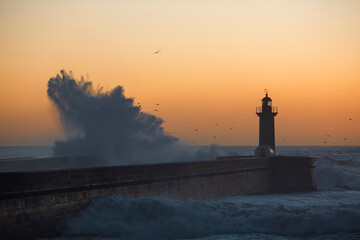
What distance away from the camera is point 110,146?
24.2 meters

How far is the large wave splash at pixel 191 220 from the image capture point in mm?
11266

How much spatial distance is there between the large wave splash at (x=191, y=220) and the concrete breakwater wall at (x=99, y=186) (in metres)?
0.41

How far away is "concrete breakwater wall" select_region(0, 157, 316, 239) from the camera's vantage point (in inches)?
382

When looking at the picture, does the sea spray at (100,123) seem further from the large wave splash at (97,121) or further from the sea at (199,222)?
the sea at (199,222)

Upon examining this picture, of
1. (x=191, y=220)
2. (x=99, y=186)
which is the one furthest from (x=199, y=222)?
(x=99, y=186)

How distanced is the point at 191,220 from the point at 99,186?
228cm

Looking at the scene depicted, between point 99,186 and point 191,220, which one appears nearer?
point 99,186

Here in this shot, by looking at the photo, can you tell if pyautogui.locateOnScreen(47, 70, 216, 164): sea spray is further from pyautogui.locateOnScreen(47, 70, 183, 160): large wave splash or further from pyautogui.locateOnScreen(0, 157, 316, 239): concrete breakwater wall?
pyautogui.locateOnScreen(0, 157, 316, 239): concrete breakwater wall

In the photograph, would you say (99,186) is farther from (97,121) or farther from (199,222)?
(97,121)

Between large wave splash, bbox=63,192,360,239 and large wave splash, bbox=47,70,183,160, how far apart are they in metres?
11.3

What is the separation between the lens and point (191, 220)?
12.3 meters

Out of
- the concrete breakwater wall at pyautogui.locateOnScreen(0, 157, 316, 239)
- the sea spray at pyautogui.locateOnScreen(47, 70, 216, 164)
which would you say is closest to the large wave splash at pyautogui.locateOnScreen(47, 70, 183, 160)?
the sea spray at pyautogui.locateOnScreen(47, 70, 216, 164)

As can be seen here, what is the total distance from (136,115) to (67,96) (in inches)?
130

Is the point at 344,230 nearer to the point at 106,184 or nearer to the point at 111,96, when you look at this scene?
the point at 106,184
